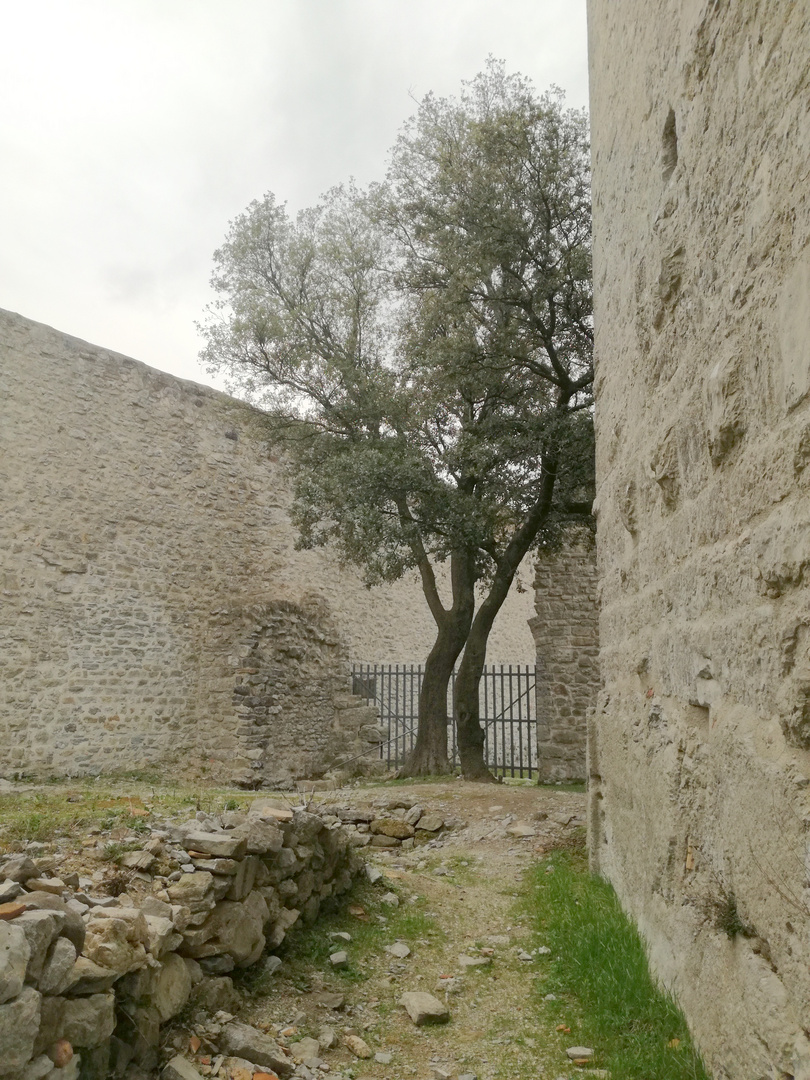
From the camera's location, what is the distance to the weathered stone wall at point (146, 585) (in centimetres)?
1106

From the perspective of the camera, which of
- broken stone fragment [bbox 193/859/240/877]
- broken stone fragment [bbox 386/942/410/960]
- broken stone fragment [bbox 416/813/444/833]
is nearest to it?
broken stone fragment [bbox 193/859/240/877]

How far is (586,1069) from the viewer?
2.91 meters

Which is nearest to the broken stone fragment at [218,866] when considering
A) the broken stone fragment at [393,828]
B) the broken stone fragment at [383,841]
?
the broken stone fragment at [383,841]

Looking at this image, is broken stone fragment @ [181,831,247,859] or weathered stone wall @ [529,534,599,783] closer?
broken stone fragment @ [181,831,247,859]

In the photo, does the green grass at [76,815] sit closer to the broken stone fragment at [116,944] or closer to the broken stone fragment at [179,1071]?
the broken stone fragment at [116,944]

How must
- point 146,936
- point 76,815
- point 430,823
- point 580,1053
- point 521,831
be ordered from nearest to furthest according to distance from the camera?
point 146,936
point 580,1053
point 76,815
point 521,831
point 430,823

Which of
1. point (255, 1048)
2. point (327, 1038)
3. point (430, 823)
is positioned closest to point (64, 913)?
point (255, 1048)

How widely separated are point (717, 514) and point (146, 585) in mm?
11166

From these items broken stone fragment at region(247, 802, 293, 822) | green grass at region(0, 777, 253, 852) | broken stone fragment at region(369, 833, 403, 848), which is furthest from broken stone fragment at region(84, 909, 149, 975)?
broken stone fragment at region(369, 833, 403, 848)

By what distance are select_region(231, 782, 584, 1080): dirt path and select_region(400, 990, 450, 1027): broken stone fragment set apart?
4 cm

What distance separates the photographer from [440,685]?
11359 millimetres

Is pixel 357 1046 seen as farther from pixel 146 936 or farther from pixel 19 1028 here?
pixel 19 1028

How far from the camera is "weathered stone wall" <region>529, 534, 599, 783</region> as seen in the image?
39.5 feet

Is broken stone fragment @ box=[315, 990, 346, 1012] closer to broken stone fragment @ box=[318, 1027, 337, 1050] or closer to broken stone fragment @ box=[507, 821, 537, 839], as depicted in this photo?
broken stone fragment @ box=[318, 1027, 337, 1050]
